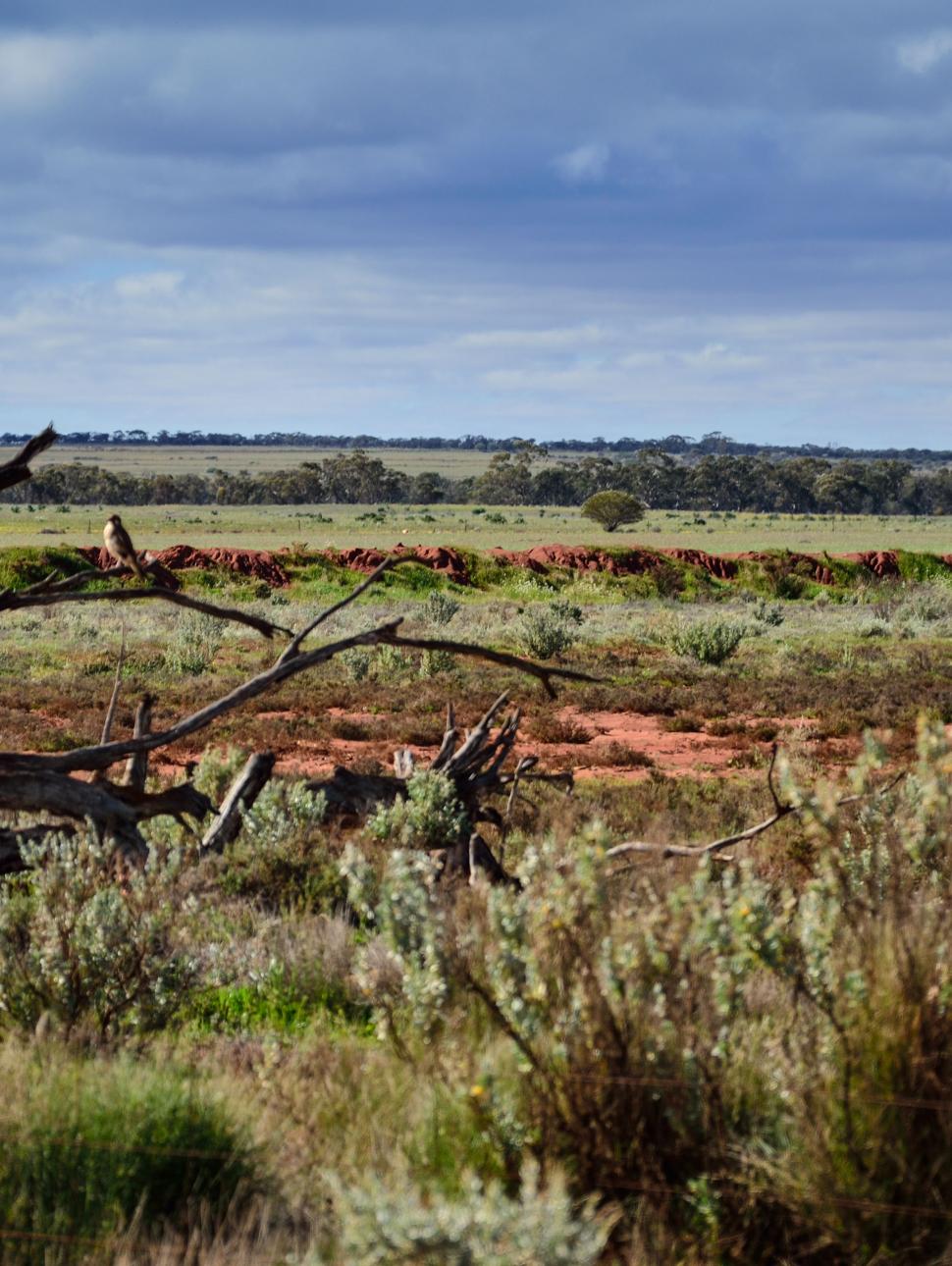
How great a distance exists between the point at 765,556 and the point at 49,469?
73124 mm

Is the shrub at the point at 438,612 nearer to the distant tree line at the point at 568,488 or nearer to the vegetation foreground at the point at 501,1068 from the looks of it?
the vegetation foreground at the point at 501,1068

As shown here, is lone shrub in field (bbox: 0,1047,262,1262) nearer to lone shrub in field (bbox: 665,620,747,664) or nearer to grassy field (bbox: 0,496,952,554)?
lone shrub in field (bbox: 665,620,747,664)

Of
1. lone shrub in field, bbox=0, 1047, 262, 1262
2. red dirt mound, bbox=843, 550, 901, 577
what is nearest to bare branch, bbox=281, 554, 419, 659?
lone shrub in field, bbox=0, 1047, 262, 1262

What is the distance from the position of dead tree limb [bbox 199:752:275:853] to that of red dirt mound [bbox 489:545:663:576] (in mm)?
35369

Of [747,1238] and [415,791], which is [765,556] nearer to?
[415,791]

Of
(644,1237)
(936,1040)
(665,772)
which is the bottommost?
(665,772)

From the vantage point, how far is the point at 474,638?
26.2 metres

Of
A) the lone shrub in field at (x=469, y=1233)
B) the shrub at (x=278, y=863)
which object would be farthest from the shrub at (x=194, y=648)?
the lone shrub in field at (x=469, y=1233)

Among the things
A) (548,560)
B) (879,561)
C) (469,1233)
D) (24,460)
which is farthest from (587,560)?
(469,1233)

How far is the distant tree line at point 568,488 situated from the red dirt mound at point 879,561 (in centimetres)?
6771

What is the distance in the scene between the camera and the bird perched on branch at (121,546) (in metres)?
3.66

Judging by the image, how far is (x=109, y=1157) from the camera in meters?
2.87

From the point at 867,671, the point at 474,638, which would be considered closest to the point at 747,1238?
the point at 867,671

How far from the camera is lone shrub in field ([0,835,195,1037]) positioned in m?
4.22
